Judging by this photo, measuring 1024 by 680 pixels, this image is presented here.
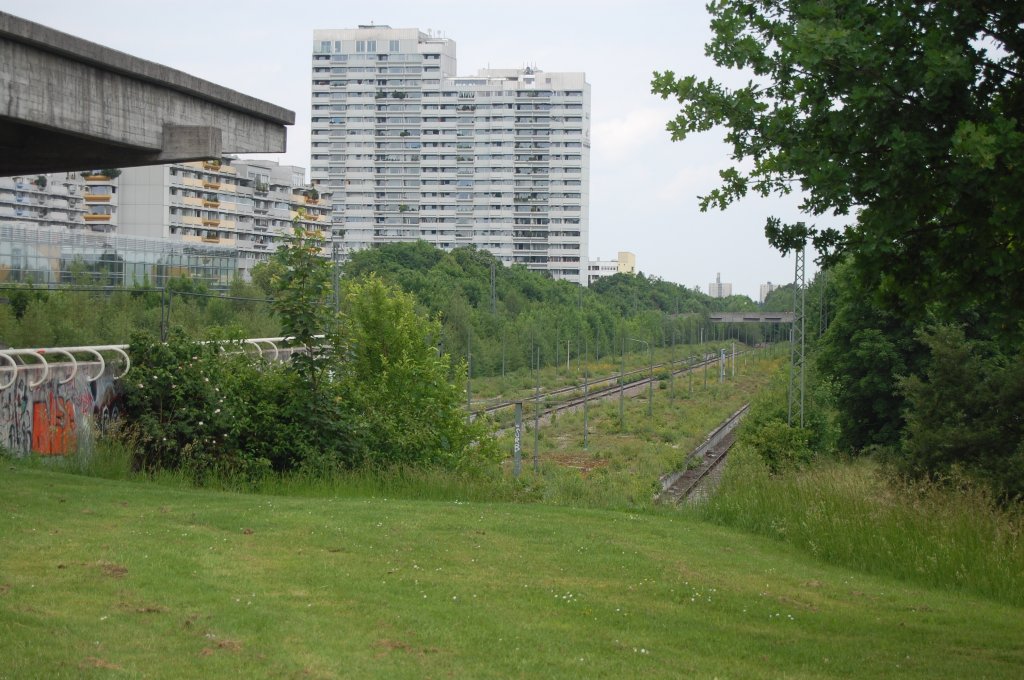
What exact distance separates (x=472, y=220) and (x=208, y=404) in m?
141

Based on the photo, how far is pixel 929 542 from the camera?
11945 millimetres

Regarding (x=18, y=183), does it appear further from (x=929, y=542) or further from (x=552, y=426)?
(x=929, y=542)

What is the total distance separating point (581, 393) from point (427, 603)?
64.4m

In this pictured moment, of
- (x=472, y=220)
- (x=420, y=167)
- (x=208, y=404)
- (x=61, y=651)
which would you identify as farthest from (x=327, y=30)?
(x=61, y=651)

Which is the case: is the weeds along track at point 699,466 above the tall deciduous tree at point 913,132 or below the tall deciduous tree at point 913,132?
below

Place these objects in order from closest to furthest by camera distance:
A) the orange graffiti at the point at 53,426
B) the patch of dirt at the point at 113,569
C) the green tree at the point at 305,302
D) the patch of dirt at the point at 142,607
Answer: the patch of dirt at the point at 142,607 → the patch of dirt at the point at 113,569 → the orange graffiti at the point at 53,426 → the green tree at the point at 305,302

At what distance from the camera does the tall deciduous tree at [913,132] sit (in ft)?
23.0

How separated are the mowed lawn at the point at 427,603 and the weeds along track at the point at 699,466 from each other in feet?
52.8

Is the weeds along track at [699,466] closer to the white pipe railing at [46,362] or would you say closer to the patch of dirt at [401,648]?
the white pipe railing at [46,362]

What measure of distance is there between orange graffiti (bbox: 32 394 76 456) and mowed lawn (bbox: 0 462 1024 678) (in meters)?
3.34

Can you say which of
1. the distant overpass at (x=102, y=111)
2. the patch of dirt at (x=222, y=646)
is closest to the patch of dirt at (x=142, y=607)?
the patch of dirt at (x=222, y=646)

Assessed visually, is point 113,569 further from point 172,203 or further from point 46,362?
point 172,203

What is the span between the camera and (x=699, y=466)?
42.7m

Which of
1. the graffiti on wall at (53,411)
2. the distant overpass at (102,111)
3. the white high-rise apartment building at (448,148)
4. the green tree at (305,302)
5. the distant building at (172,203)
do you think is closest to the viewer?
the distant overpass at (102,111)
